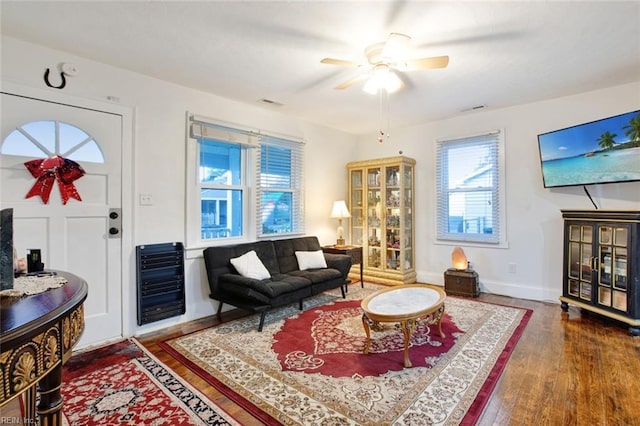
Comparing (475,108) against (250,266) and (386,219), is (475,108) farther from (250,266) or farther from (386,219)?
(250,266)

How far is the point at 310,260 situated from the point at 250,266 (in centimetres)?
92

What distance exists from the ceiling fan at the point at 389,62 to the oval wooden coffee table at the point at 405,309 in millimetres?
1871

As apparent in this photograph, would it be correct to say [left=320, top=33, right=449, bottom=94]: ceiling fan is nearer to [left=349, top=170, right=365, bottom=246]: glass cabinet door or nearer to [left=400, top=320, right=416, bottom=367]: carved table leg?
[left=400, top=320, right=416, bottom=367]: carved table leg

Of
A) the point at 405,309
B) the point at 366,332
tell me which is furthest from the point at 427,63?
the point at 366,332

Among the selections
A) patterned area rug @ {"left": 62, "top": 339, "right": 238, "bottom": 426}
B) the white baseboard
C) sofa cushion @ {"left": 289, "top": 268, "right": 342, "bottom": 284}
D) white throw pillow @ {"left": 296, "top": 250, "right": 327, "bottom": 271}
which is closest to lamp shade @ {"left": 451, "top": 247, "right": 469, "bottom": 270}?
the white baseboard

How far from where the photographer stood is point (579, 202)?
3.92 m

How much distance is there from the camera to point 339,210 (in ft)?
17.0

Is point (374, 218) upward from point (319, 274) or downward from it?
upward

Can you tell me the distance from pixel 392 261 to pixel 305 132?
2.42 metres

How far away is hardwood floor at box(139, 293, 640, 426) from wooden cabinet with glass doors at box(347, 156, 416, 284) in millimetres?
2021

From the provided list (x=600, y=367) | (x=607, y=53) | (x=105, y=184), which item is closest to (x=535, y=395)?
(x=600, y=367)

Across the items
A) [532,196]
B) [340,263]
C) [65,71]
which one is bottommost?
[340,263]

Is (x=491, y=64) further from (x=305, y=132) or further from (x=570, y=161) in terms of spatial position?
(x=305, y=132)

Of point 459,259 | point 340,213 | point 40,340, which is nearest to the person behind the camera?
point 40,340
